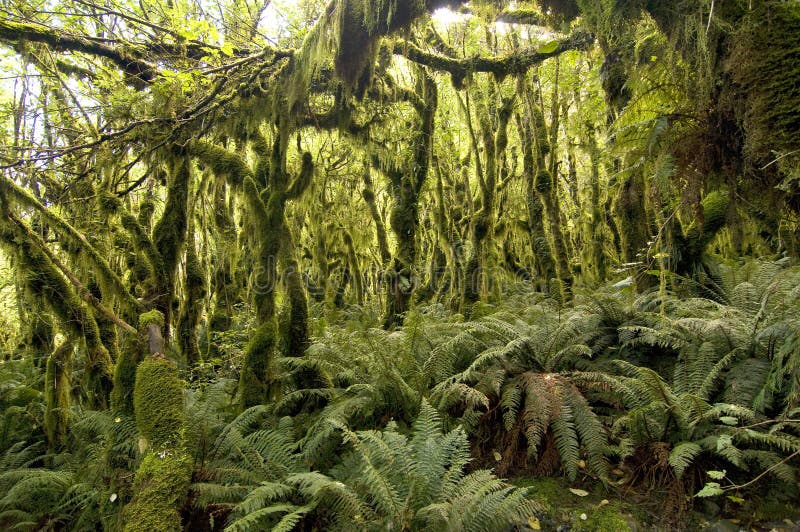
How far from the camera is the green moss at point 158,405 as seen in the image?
294cm

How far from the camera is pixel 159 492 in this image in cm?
272

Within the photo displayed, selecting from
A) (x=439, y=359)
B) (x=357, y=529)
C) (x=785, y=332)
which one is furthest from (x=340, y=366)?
(x=785, y=332)

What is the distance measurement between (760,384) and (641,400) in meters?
0.82

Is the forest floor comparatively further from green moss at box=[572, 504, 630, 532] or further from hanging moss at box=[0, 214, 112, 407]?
hanging moss at box=[0, 214, 112, 407]

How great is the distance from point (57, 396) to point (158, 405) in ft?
11.2

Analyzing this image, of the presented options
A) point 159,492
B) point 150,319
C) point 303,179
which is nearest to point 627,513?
point 159,492

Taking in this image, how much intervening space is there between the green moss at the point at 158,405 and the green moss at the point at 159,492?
0.11 metres

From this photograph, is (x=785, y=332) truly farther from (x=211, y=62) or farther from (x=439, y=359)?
(x=211, y=62)

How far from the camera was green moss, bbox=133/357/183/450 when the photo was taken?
116 inches

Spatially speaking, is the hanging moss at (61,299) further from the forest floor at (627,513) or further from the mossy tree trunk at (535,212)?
the mossy tree trunk at (535,212)

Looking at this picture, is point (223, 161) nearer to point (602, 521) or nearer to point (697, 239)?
point (602, 521)

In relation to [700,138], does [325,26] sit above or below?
above

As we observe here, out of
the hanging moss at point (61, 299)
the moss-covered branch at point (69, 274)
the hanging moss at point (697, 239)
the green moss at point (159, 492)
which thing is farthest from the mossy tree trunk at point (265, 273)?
the hanging moss at point (697, 239)

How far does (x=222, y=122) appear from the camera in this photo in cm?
566
